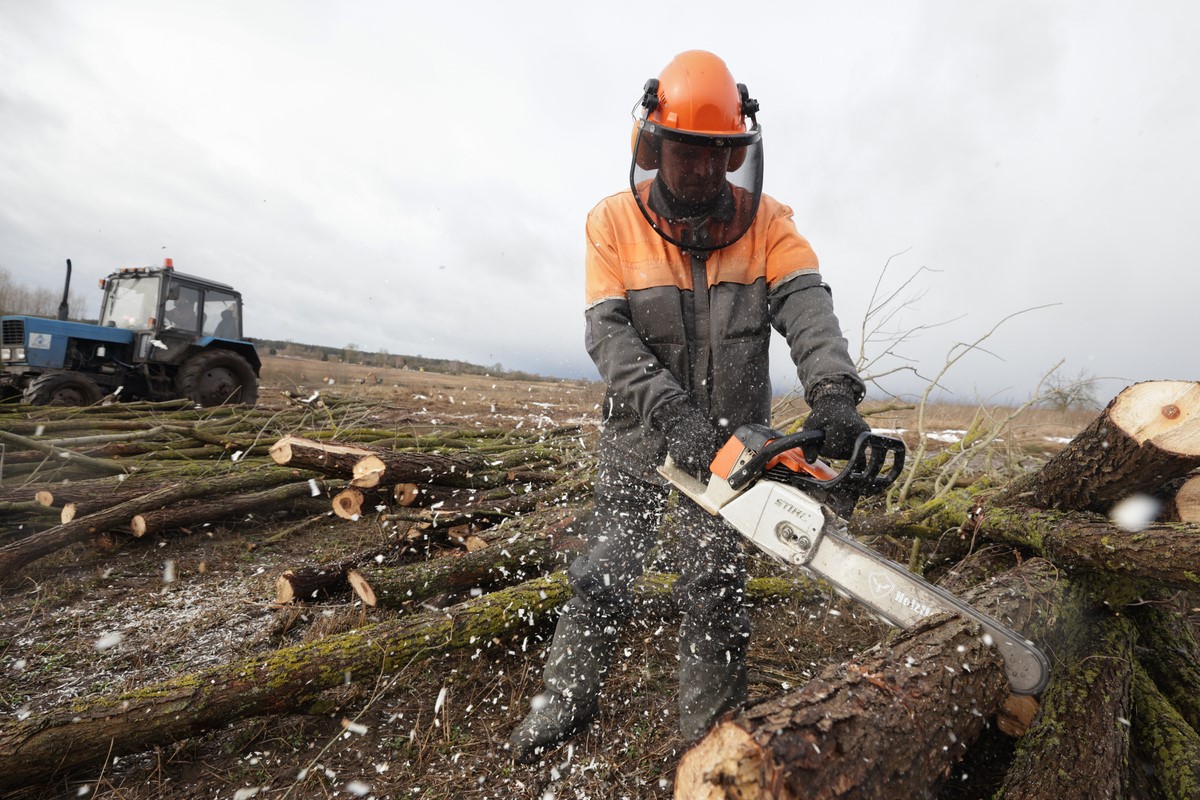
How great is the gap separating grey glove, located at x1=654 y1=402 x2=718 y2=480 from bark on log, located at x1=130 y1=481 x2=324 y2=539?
11.7 feet

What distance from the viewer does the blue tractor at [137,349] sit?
21.5ft

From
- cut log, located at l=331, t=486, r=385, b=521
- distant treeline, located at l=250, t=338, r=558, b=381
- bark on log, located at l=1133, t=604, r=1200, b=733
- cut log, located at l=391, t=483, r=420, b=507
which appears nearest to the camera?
bark on log, located at l=1133, t=604, r=1200, b=733

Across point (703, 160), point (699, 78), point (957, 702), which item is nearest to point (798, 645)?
point (957, 702)

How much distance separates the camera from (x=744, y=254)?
194 cm

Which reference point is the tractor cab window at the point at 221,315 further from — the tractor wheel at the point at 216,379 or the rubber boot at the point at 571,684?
the rubber boot at the point at 571,684

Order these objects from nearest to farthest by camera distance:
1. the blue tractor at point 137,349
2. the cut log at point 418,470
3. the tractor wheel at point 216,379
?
1. the cut log at point 418,470
2. the blue tractor at point 137,349
3. the tractor wheel at point 216,379

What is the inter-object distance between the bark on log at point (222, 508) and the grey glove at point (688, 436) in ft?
11.7

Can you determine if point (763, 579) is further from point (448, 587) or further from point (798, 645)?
point (448, 587)

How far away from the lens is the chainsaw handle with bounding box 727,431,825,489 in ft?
4.70

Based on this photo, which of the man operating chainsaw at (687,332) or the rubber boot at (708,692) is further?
the rubber boot at (708,692)

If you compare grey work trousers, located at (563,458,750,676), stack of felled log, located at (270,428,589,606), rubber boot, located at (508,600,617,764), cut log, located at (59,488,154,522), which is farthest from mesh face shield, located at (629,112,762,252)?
cut log, located at (59,488,154,522)

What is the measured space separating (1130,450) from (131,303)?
969 centimetres

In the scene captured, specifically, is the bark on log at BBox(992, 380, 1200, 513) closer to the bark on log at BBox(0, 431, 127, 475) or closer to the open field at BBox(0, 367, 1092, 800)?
the open field at BBox(0, 367, 1092, 800)

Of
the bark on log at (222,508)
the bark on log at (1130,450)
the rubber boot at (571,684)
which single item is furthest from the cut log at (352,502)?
the bark on log at (1130,450)
